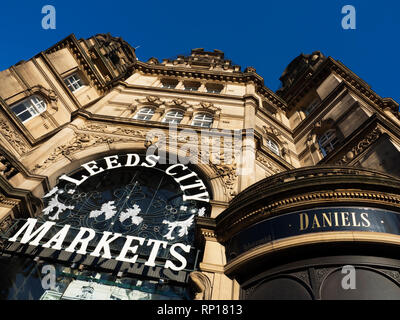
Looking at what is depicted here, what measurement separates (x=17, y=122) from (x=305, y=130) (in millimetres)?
17734

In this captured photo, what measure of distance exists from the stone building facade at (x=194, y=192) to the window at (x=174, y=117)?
0.38 ft

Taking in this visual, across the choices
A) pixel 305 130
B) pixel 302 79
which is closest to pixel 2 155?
pixel 305 130

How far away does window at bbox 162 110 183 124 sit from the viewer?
54.7 feet

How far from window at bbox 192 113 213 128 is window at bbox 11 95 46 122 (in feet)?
32.1

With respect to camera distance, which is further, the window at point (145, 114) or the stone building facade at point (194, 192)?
the window at point (145, 114)

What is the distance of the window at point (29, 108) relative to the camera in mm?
16891

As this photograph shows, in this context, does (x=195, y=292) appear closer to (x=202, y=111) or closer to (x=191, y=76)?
(x=202, y=111)

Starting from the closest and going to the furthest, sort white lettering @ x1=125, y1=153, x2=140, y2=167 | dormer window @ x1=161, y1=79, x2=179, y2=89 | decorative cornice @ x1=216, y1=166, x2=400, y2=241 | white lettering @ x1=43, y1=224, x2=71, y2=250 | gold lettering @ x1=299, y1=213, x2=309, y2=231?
gold lettering @ x1=299, y1=213, x2=309, y2=231, decorative cornice @ x1=216, y1=166, x2=400, y2=241, white lettering @ x1=43, y1=224, x2=71, y2=250, white lettering @ x1=125, y1=153, x2=140, y2=167, dormer window @ x1=161, y1=79, x2=179, y2=89

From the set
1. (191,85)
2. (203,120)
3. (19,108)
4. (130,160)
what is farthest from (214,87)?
(19,108)

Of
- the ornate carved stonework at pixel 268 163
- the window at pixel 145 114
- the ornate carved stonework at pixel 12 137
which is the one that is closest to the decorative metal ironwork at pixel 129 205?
the ornate carved stonework at pixel 268 163

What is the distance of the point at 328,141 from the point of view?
1795 centimetres

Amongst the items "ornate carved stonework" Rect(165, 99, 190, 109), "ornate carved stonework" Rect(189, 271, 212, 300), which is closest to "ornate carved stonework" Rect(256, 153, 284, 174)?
"ornate carved stonework" Rect(165, 99, 190, 109)

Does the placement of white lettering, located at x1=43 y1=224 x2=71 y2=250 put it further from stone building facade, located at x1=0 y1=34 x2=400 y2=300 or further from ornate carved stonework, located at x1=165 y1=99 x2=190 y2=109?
ornate carved stonework, located at x1=165 y1=99 x2=190 y2=109

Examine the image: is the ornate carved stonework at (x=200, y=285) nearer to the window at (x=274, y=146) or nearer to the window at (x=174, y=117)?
the window at (x=174, y=117)
